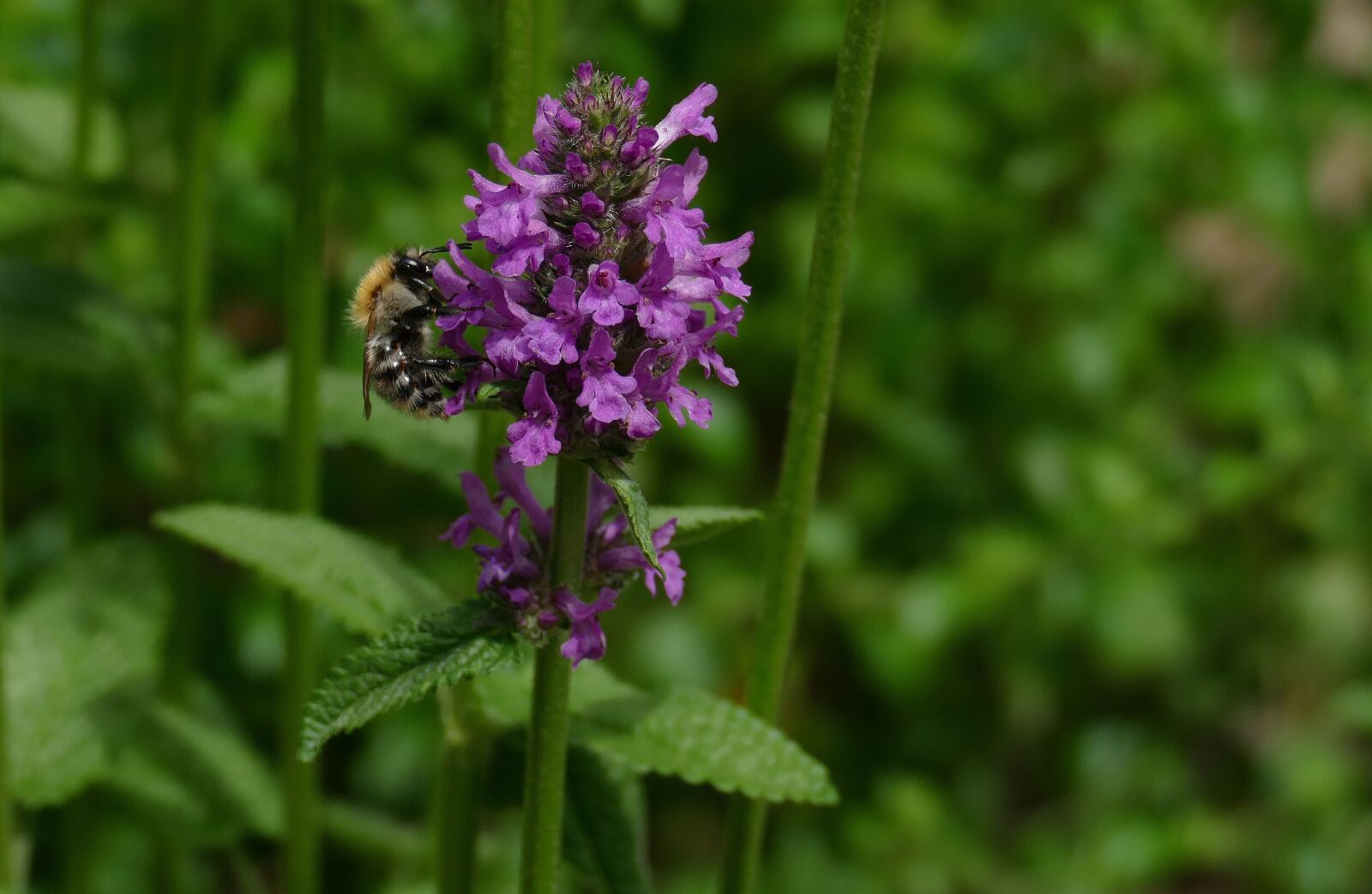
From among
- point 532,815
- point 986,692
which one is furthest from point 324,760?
point 532,815

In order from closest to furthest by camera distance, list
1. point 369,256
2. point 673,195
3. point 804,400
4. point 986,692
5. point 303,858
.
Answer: point 673,195
point 804,400
point 303,858
point 369,256
point 986,692

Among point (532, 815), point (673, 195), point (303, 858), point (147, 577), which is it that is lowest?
point (303, 858)

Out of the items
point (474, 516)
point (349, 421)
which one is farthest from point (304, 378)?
point (474, 516)

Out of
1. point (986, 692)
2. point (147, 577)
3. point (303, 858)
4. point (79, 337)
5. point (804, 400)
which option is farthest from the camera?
point (986, 692)

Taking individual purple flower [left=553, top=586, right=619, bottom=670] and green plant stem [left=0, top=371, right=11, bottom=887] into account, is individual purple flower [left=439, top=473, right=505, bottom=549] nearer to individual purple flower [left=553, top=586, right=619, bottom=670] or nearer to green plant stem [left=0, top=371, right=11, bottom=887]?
individual purple flower [left=553, top=586, right=619, bottom=670]

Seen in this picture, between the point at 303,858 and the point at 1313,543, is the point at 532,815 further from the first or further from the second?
the point at 1313,543
